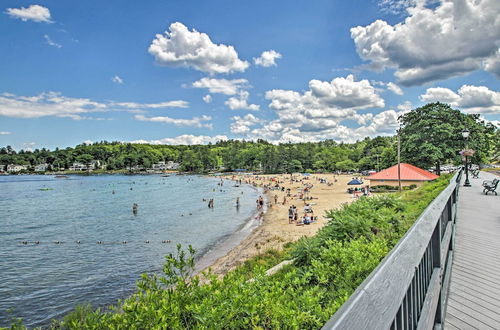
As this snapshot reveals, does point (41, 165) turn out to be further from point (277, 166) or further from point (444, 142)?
point (444, 142)

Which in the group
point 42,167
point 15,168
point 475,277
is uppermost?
point 475,277

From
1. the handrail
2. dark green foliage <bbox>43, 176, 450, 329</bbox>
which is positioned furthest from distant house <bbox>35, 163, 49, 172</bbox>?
the handrail

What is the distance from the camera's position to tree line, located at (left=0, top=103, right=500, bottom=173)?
115 ft

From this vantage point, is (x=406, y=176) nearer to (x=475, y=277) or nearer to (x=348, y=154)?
(x=475, y=277)

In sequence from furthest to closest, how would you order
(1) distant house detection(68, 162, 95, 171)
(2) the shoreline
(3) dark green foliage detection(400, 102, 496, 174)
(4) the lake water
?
(1) distant house detection(68, 162, 95, 171) → (3) dark green foliage detection(400, 102, 496, 174) → (2) the shoreline → (4) the lake water

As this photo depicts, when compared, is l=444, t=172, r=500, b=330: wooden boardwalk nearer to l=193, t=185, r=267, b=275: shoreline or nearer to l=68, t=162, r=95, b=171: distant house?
l=193, t=185, r=267, b=275: shoreline

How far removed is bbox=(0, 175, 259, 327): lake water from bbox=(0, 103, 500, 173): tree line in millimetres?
22072

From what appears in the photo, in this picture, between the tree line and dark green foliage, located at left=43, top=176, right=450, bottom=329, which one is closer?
dark green foliage, located at left=43, top=176, right=450, bottom=329

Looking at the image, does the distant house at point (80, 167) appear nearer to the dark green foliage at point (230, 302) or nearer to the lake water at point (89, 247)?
the lake water at point (89, 247)

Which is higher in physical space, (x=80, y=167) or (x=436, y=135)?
(x=436, y=135)

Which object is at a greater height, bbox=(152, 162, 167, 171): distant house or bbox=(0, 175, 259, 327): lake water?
bbox=(152, 162, 167, 171): distant house

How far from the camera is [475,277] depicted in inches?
178

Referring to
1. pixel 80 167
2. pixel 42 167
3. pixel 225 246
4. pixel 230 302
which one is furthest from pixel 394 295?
pixel 42 167

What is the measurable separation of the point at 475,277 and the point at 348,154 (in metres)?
123
